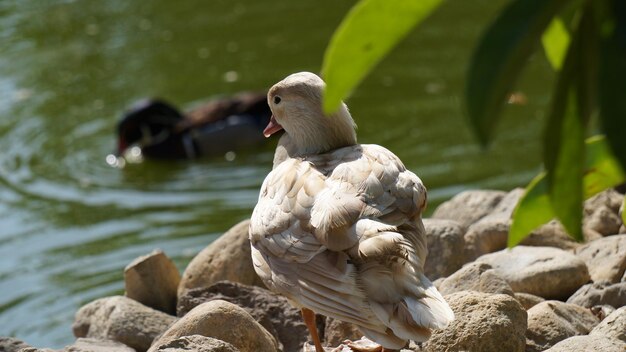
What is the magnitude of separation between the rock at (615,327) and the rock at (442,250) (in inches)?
→ 56.1

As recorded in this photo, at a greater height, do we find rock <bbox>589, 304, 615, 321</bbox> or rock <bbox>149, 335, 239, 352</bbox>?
rock <bbox>149, 335, 239, 352</bbox>

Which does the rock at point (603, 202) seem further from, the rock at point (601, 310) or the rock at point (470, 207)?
the rock at point (601, 310)

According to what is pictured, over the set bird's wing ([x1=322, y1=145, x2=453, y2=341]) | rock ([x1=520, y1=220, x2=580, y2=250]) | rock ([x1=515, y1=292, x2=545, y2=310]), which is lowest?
rock ([x1=520, y1=220, x2=580, y2=250])

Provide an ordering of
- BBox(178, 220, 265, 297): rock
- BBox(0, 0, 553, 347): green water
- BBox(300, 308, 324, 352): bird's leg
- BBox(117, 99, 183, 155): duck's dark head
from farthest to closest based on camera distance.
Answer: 1. BBox(117, 99, 183, 155): duck's dark head
2. BBox(0, 0, 553, 347): green water
3. BBox(178, 220, 265, 297): rock
4. BBox(300, 308, 324, 352): bird's leg

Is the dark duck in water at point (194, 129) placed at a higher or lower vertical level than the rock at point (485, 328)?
lower

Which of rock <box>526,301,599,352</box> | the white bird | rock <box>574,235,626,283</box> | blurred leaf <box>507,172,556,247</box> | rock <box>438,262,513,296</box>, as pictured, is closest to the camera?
blurred leaf <box>507,172,556,247</box>

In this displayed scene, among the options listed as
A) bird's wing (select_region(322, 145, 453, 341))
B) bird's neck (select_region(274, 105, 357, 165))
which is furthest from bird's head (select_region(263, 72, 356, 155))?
bird's wing (select_region(322, 145, 453, 341))

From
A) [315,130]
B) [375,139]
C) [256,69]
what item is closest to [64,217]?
[375,139]

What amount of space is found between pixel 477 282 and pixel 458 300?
538 millimetres

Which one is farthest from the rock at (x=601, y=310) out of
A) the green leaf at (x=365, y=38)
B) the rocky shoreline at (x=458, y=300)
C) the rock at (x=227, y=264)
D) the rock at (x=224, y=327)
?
the green leaf at (x=365, y=38)

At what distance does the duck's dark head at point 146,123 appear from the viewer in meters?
11.9

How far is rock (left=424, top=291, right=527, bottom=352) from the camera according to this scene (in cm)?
405

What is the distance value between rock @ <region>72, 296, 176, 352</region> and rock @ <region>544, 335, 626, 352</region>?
6.50 feet

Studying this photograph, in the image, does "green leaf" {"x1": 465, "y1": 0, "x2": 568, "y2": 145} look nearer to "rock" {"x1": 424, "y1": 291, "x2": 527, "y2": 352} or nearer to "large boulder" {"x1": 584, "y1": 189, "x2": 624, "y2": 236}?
"rock" {"x1": 424, "y1": 291, "x2": 527, "y2": 352}
